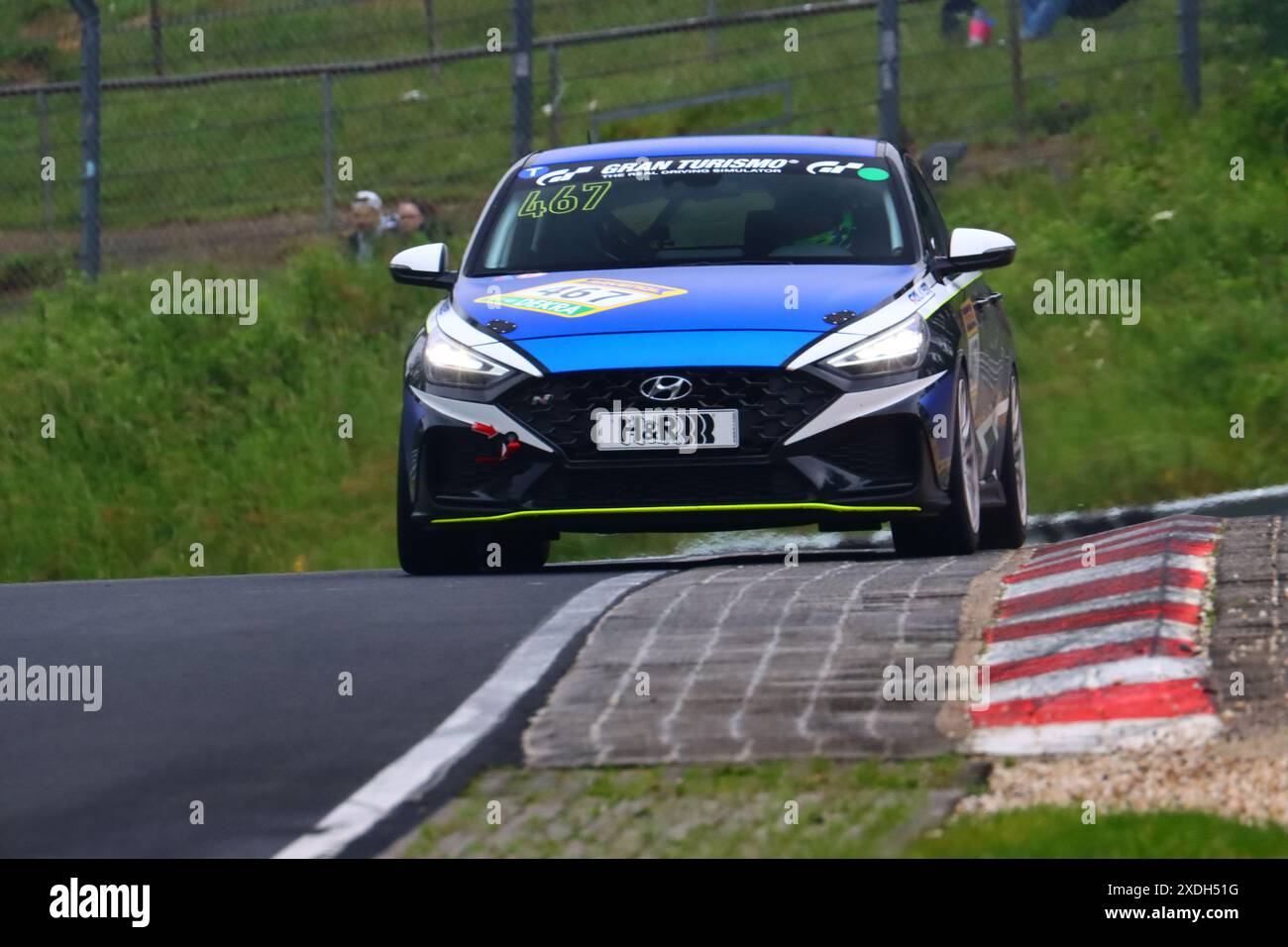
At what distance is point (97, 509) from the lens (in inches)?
609

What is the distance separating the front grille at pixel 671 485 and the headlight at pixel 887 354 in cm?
44

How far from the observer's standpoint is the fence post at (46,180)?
1942cm

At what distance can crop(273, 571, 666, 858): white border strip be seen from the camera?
18.5ft

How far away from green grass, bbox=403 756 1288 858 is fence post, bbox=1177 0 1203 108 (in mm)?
14843

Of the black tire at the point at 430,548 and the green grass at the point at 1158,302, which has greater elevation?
the green grass at the point at 1158,302

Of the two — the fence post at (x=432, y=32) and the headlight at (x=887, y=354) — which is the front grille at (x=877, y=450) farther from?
the fence post at (x=432, y=32)

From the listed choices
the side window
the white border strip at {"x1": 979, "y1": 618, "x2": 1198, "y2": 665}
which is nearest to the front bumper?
Result: the side window

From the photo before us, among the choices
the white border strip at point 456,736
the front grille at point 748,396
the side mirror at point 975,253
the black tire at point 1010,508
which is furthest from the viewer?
the black tire at point 1010,508

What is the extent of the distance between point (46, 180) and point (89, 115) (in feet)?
4.75

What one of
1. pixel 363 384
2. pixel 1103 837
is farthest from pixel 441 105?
pixel 1103 837

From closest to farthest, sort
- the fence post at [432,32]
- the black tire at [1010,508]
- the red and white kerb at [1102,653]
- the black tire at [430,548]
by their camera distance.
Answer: the red and white kerb at [1102,653]
the black tire at [430,548]
the black tire at [1010,508]
the fence post at [432,32]

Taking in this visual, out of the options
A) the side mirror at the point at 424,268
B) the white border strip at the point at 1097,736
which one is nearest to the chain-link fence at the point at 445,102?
the side mirror at the point at 424,268
